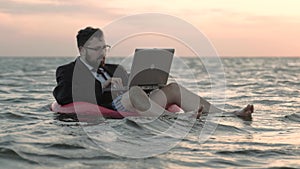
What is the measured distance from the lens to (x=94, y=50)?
7.88m

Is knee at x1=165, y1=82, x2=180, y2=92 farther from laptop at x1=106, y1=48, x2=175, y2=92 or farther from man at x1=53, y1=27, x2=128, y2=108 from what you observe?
man at x1=53, y1=27, x2=128, y2=108

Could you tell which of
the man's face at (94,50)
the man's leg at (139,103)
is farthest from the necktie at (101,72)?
the man's leg at (139,103)

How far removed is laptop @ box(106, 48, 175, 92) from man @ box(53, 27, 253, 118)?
0.16 metres

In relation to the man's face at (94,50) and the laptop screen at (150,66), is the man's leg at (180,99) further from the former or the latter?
the man's face at (94,50)

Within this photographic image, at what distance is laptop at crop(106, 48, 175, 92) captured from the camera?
774 centimetres

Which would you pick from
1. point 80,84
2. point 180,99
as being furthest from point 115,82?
point 180,99

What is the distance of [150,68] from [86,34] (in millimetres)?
1124

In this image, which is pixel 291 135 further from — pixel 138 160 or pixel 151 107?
pixel 138 160

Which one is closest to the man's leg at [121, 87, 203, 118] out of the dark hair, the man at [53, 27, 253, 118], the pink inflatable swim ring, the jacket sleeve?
the man at [53, 27, 253, 118]

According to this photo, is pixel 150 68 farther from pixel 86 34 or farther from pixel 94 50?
pixel 86 34

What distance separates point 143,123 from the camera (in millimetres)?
7391

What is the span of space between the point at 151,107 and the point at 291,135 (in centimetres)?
210

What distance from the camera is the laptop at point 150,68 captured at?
7.74 meters

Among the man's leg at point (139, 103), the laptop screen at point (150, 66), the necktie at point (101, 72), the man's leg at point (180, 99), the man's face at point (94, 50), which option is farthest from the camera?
the man's leg at point (180, 99)
